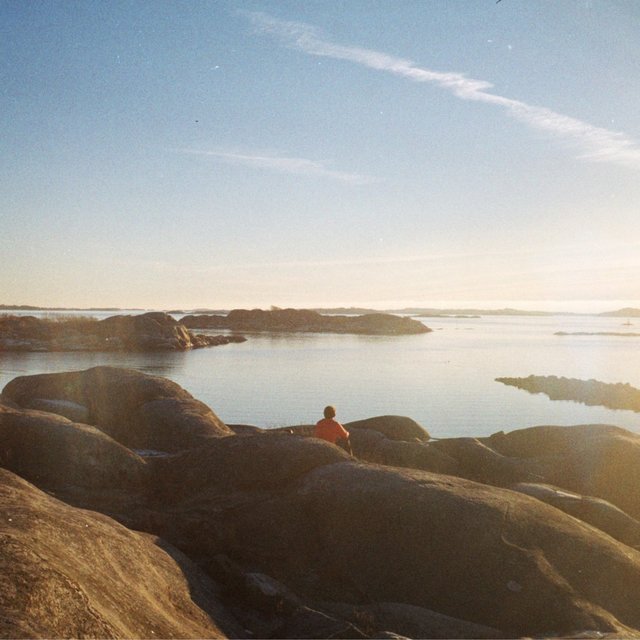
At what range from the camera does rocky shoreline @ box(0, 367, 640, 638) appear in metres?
6.21

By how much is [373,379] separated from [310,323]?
109m

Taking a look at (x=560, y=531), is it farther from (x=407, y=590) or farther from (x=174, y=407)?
(x=174, y=407)

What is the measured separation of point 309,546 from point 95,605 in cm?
550

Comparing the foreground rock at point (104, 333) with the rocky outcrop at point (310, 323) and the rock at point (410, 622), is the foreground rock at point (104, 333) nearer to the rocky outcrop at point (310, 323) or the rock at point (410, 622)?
the rocky outcrop at point (310, 323)

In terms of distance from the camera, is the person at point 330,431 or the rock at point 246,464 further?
the person at point 330,431

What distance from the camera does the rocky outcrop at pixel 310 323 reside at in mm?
165250

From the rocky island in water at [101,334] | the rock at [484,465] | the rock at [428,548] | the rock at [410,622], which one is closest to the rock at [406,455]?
the rock at [484,465]

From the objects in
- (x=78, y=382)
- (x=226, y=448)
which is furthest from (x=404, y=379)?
(x=226, y=448)

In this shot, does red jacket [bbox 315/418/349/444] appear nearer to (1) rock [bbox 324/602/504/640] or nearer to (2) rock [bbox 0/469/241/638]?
(2) rock [bbox 0/469/241/638]

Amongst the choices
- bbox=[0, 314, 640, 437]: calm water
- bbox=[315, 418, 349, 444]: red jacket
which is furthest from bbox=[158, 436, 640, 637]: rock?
bbox=[0, 314, 640, 437]: calm water

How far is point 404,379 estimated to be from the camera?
61781 mm

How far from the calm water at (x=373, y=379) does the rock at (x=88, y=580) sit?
95.0 feet

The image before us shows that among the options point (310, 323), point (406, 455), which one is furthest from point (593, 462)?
point (310, 323)

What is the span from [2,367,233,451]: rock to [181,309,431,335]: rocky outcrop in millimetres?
138122
